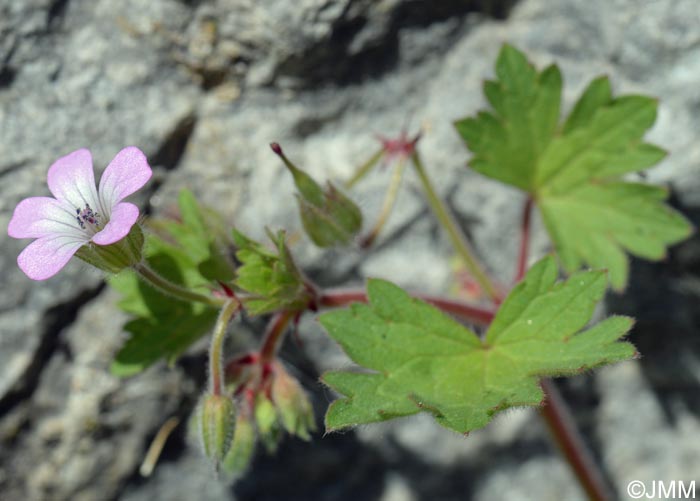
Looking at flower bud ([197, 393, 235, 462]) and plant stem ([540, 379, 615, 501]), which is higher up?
flower bud ([197, 393, 235, 462])

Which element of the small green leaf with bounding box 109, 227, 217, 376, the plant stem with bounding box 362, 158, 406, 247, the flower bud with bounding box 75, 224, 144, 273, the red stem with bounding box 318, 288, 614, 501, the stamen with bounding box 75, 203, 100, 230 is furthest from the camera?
the plant stem with bounding box 362, 158, 406, 247

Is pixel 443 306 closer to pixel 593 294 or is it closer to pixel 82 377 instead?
pixel 593 294

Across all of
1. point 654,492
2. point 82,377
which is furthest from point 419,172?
point 654,492

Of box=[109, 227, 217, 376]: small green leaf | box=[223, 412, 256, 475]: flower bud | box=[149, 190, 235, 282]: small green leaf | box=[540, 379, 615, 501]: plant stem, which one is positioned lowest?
box=[540, 379, 615, 501]: plant stem

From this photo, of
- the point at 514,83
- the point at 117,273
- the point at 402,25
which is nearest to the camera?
the point at 117,273

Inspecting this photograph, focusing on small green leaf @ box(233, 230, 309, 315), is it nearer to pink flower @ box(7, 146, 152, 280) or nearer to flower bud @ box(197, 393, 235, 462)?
flower bud @ box(197, 393, 235, 462)

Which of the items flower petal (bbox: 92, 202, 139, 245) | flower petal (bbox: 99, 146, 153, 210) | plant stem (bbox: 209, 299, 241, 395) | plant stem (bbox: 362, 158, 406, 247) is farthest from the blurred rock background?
flower petal (bbox: 92, 202, 139, 245)

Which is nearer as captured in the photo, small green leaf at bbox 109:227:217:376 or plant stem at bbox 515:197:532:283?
small green leaf at bbox 109:227:217:376

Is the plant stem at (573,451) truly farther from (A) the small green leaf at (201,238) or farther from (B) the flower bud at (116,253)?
(B) the flower bud at (116,253)
